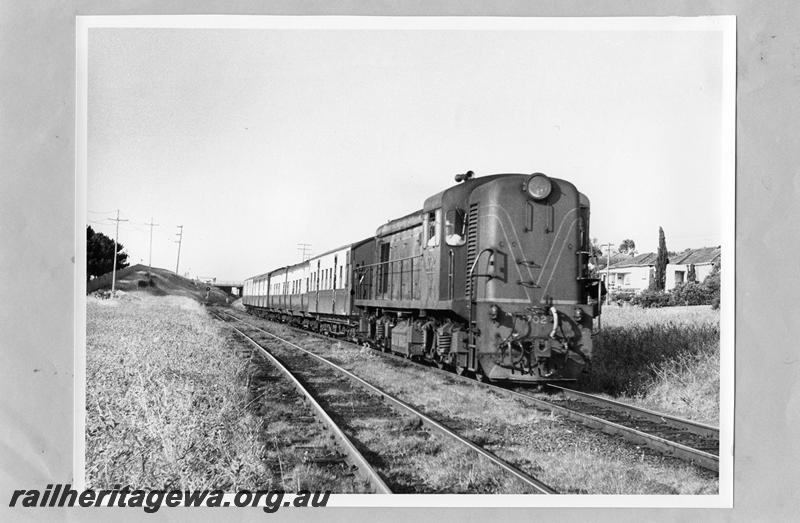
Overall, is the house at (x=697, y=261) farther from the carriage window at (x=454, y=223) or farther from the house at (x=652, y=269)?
the carriage window at (x=454, y=223)

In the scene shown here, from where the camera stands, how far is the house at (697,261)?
23.8 feet

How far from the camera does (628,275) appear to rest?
74.7 ft

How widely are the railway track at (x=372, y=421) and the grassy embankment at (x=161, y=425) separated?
40.0 inches

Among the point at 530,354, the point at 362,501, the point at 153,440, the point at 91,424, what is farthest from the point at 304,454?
the point at 530,354

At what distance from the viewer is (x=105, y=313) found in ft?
28.5

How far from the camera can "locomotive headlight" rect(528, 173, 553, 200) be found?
319 inches

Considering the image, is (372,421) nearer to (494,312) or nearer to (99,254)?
(494,312)

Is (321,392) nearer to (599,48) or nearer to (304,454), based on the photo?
(304,454)

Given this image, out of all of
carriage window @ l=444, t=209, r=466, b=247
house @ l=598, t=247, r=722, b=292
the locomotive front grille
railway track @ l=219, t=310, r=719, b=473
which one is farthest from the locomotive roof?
railway track @ l=219, t=310, r=719, b=473

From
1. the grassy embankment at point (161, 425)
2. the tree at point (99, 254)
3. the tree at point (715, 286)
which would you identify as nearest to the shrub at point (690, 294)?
the tree at point (715, 286)

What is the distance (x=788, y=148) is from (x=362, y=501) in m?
5.78

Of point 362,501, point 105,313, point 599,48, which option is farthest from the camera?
point 105,313

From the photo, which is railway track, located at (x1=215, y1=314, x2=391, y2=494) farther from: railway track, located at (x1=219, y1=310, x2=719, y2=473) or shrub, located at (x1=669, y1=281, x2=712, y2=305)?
shrub, located at (x1=669, y1=281, x2=712, y2=305)

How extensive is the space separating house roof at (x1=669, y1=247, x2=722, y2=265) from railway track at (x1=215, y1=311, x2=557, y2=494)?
3500 mm
